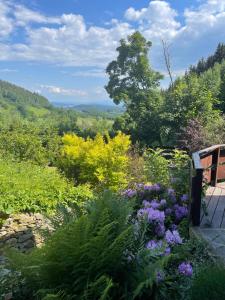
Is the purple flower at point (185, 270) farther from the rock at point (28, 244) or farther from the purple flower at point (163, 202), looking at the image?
the rock at point (28, 244)

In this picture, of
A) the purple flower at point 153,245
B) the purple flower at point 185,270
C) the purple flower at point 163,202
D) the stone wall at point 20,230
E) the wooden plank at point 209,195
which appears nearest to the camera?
the purple flower at point 153,245

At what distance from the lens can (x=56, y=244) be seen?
2025 millimetres

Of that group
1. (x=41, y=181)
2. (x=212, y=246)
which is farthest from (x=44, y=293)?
(x=41, y=181)

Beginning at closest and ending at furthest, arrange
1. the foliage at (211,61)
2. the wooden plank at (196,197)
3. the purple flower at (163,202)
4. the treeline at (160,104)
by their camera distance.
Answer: the wooden plank at (196,197) → the purple flower at (163,202) → the treeline at (160,104) → the foliage at (211,61)

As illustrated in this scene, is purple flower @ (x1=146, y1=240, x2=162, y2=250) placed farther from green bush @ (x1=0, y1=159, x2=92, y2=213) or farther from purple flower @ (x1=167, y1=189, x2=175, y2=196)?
green bush @ (x1=0, y1=159, x2=92, y2=213)

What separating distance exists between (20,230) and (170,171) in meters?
2.41

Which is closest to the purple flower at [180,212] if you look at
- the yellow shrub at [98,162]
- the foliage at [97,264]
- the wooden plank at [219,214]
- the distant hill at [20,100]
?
the wooden plank at [219,214]

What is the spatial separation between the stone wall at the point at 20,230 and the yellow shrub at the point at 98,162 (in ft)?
6.57

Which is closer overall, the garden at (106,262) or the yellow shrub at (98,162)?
the garden at (106,262)

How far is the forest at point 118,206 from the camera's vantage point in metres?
2.00

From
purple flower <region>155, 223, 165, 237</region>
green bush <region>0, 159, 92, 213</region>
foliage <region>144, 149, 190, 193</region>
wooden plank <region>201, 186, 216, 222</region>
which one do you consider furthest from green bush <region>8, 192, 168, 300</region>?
green bush <region>0, 159, 92, 213</region>

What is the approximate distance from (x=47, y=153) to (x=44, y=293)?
9.81 metres

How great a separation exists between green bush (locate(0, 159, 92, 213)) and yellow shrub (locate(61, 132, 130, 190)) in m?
1.00

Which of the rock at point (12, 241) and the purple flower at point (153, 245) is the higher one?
the purple flower at point (153, 245)
